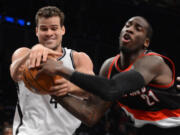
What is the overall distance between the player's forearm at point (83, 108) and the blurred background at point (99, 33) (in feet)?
19.0

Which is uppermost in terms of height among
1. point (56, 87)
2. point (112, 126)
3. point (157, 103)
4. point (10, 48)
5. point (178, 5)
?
point (178, 5)

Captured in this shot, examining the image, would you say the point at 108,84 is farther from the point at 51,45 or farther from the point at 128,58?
the point at 51,45

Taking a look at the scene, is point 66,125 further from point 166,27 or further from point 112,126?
point 166,27

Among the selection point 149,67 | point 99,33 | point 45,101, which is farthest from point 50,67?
point 99,33

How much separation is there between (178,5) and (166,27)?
816 mm

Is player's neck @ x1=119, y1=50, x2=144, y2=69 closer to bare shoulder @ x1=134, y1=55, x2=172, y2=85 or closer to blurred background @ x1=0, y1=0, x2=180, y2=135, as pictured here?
bare shoulder @ x1=134, y1=55, x2=172, y2=85

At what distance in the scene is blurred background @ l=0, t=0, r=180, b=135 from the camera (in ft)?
28.4

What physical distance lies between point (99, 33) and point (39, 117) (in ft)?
22.8

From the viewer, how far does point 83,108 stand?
246 cm

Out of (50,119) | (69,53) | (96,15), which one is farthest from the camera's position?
(96,15)

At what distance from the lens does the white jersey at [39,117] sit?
2.64 meters

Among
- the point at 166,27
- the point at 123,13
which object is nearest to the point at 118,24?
the point at 123,13

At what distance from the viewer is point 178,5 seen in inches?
375

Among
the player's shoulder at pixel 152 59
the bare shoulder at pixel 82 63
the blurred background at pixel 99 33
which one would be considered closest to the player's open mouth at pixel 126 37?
the player's shoulder at pixel 152 59
